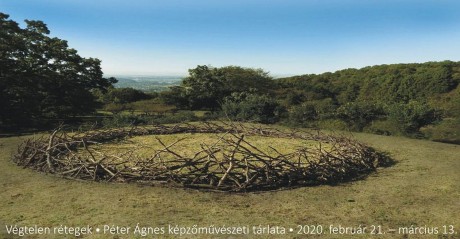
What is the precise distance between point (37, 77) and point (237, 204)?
64.2 feet

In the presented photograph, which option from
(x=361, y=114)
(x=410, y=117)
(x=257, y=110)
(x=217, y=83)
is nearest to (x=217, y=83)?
(x=217, y=83)

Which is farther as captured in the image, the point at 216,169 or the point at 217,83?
the point at 217,83

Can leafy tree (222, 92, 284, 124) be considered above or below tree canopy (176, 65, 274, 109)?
below

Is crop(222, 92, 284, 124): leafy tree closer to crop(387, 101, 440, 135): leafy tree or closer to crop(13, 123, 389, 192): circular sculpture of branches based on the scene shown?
crop(387, 101, 440, 135): leafy tree

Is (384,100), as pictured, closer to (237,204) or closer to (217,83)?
(217,83)

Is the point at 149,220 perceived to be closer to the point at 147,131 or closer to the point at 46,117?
the point at 147,131

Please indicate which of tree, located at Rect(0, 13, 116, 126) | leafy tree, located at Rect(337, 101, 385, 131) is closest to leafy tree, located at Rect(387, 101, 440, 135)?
leafy tree, located at Rect(337, 101, 385, 131)

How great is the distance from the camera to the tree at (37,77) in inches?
754

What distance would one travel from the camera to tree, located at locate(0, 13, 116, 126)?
19.2 metres

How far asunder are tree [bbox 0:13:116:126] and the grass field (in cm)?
1208

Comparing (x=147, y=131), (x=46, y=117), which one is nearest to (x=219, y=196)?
(x=147, y=131)

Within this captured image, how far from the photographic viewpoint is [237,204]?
271 inches

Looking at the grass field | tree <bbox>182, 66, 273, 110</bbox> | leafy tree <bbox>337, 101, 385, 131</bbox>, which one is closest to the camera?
the grass field

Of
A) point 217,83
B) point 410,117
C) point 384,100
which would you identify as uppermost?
point 217,83
